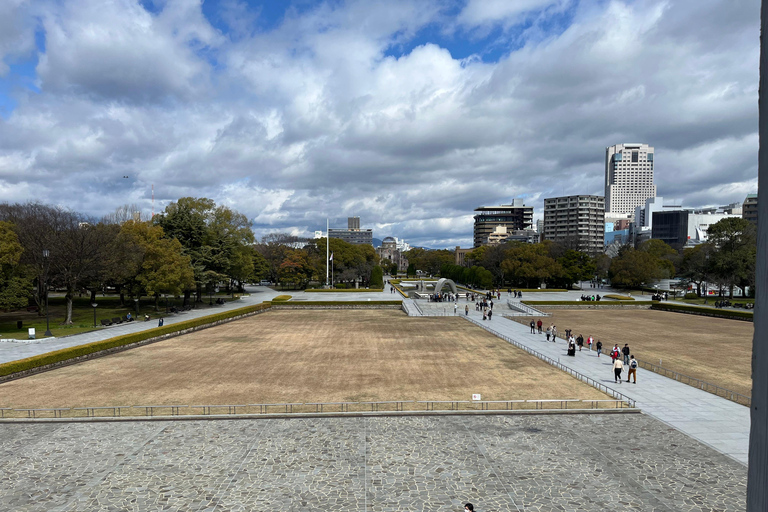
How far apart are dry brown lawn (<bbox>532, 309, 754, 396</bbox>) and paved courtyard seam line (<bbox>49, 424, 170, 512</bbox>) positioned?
86.4 ft

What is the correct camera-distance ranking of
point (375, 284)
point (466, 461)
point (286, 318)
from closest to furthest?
point (466, 461) → point (286, 318) → point (375, 284)

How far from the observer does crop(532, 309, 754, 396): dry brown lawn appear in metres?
25.3

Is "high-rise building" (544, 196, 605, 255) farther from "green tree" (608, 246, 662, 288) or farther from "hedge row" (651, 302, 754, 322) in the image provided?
"hedge row" (651, 302, 754, 322)

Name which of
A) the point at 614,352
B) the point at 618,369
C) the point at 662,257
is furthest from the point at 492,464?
the point at 662,257

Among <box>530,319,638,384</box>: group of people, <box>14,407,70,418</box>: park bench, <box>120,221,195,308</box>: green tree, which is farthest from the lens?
<box>120,221,195,308</box>: green tree

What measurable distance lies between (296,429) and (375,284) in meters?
68.9

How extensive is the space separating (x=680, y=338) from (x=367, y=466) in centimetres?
3339

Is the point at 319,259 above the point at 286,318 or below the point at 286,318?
above

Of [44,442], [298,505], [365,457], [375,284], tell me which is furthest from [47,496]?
[375,284]

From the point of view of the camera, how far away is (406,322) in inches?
1804

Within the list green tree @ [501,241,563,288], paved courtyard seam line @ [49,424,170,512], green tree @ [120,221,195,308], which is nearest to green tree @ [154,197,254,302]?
green tree @ [120,221,195,308]

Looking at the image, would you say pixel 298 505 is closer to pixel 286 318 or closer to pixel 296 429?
pixel 296 429

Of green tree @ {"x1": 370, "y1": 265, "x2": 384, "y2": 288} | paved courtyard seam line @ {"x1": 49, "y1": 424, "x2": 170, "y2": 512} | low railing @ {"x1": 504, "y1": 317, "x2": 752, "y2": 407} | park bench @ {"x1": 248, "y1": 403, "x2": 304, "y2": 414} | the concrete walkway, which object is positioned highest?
green tree @ {"x1": 370, "y1": 265, "x2": 384, "y2": 288}

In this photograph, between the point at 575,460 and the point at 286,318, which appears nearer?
the point at 575,460
